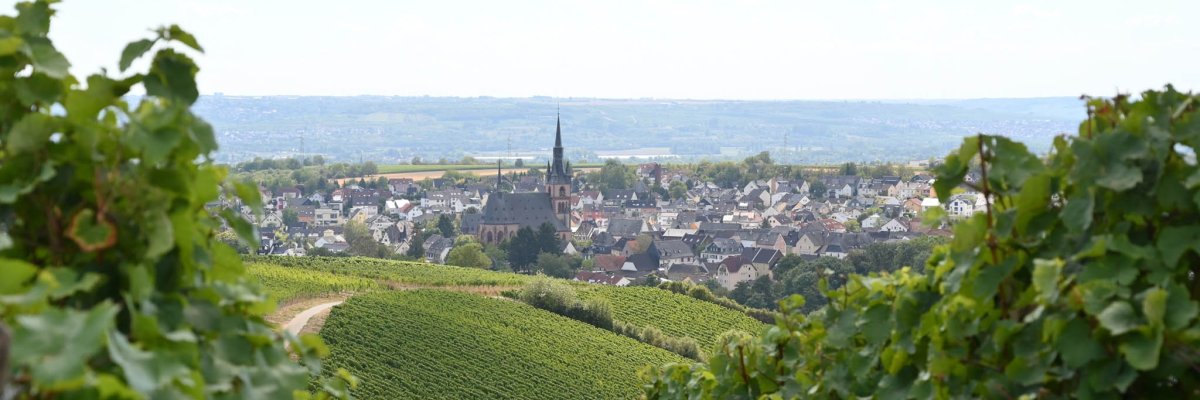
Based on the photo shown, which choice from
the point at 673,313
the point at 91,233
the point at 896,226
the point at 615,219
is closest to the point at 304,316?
the point at 673,313

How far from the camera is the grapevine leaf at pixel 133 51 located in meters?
2.29

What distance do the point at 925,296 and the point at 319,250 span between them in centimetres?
8678

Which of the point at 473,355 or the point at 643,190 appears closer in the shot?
the point at 473,355

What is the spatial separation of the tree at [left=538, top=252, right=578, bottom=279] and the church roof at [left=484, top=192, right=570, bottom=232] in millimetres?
19652

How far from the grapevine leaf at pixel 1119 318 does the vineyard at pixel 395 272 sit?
45.5 m

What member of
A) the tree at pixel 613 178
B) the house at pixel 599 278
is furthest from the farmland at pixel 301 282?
the tree at pixel 613 178

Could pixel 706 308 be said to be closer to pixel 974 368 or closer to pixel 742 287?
pixel 742 287

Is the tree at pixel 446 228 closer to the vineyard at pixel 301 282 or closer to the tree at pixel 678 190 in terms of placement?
the tree at pixel 678 190

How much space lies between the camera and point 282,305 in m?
34.0

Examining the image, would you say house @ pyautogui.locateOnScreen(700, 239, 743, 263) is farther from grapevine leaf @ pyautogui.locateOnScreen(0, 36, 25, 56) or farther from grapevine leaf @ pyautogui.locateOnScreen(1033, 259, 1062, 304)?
grapevine leaf @ pyautogui.locateOnScreen(0, 36, 25, 56)

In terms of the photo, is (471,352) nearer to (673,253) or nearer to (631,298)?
(631,298)

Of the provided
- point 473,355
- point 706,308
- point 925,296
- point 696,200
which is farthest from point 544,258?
point 925,296

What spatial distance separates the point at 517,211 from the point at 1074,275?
101 meters

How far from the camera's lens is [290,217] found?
413 feet
